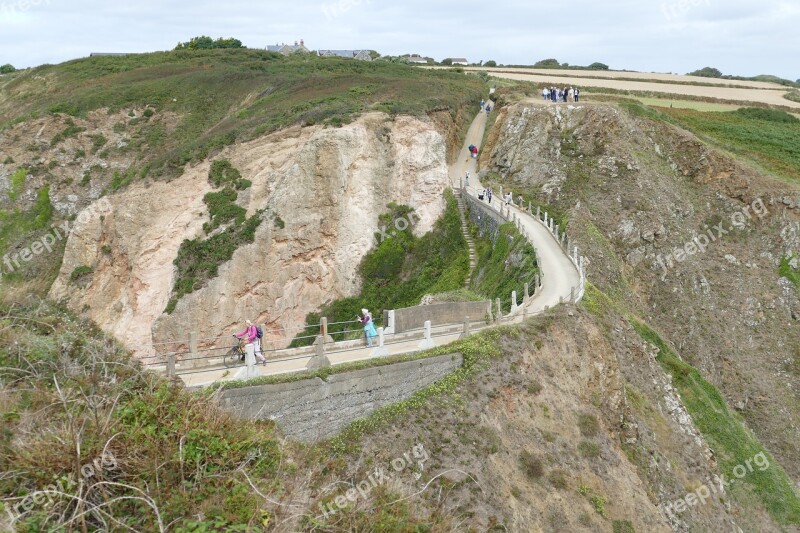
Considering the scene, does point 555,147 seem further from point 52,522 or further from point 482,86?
point 52,522

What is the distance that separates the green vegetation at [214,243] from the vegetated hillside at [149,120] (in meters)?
5.00

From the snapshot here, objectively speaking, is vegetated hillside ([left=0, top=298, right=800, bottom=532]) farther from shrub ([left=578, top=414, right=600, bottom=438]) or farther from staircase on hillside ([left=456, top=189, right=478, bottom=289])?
staircase on hillside ([left=456, top=189, right=478, bottom=289])

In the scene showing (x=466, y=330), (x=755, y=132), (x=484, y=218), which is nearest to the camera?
(x=466, y=330)

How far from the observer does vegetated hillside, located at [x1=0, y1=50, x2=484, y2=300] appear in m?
39.1

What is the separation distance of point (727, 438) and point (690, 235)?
53.6 feet

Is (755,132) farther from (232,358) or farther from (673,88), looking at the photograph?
(232,358)

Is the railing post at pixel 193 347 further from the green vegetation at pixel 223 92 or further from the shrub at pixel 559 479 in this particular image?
the green vegetation at pixel 223 92

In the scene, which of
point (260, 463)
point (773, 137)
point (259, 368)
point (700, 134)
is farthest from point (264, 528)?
point (773, 137)

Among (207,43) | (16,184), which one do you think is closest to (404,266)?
(16,184)

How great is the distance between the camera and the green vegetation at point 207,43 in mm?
77188

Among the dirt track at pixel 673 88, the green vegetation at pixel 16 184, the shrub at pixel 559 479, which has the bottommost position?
the shrub at pixel 559 479

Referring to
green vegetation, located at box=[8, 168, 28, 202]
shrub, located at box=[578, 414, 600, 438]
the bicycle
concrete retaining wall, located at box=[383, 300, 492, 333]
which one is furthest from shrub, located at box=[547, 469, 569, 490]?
green vegetation, located at box=[8, 168, 28, 202]

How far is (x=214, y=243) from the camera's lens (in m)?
32.4

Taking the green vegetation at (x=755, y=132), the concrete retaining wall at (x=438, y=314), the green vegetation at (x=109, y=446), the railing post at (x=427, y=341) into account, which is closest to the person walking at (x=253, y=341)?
the green vegetation at (x=109, y=446)
